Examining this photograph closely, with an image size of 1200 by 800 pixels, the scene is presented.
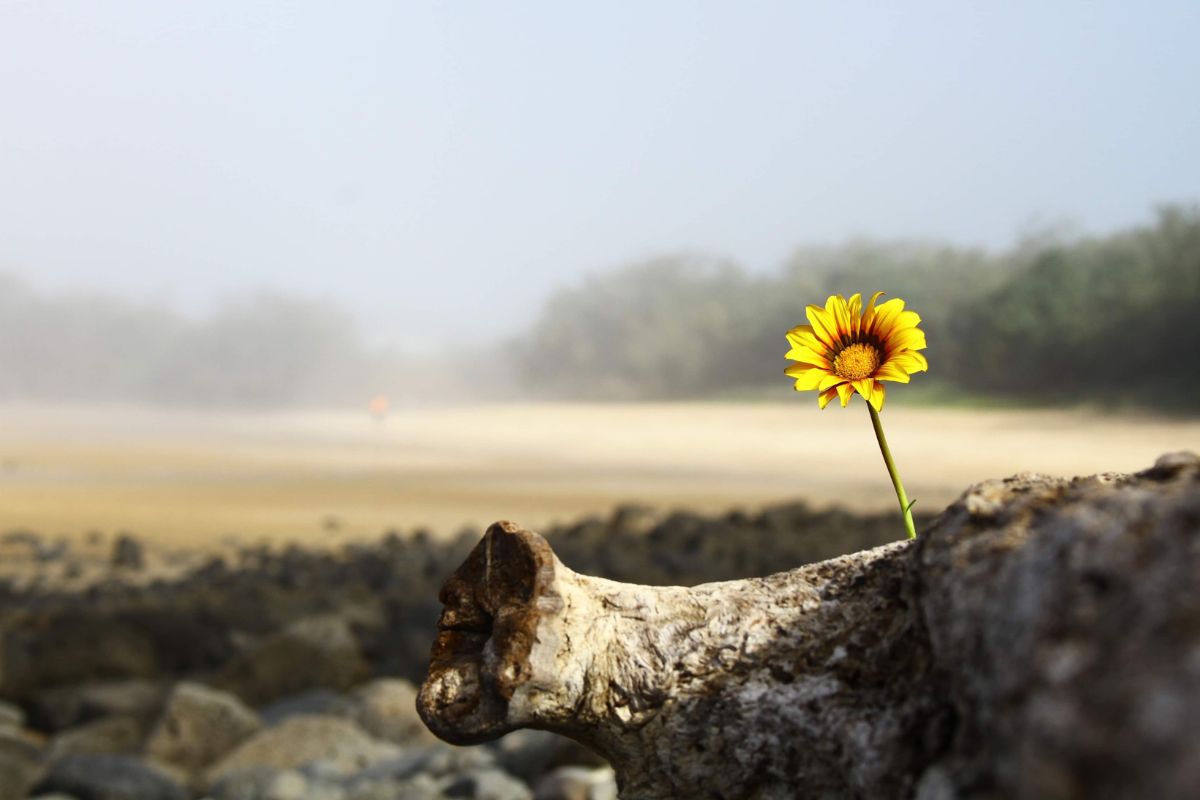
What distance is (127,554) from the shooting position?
12.9 metres

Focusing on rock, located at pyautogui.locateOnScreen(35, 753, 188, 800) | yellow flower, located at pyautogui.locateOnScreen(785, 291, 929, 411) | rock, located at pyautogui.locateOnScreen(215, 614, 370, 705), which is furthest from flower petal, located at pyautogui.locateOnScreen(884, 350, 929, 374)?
rock, located at pyautogui.locateOnScreen(215, 614, 370, 705)

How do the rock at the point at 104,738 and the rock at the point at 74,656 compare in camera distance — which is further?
the rock at the point at 74,656

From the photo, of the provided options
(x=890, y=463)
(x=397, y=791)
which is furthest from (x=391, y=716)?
(x=890, y=463)

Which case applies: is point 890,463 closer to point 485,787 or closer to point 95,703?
point 485,787

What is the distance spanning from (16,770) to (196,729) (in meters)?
0.88

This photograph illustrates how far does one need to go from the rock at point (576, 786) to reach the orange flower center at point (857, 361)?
3.42 meters

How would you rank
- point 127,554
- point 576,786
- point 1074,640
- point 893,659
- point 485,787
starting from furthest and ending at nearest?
point 127,554
point 485,787
point 576,786
point 893,659
point 1074,640

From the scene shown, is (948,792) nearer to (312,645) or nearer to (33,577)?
(312,645)

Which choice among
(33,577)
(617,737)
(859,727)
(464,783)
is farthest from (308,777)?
(33,577)

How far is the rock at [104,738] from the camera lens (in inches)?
259

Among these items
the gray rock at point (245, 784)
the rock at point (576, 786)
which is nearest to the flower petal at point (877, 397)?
the rock at point (576, 786)

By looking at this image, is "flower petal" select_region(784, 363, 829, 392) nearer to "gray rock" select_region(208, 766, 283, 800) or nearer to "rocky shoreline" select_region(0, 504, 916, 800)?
"rocky shoreline" select_region(0, 504, 916, 800)

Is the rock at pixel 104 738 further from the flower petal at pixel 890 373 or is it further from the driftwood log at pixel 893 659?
the flower petal at pixel 890 373

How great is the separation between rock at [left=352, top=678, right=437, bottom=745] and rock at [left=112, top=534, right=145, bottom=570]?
6785mm
